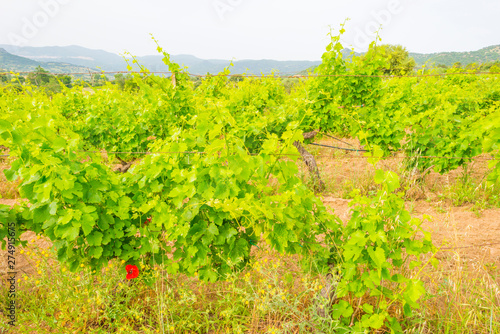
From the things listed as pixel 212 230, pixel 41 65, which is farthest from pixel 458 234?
pixel 41 65

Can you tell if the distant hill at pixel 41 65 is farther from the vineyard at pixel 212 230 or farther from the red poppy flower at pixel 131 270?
the red poppy flower at pixel 131 270

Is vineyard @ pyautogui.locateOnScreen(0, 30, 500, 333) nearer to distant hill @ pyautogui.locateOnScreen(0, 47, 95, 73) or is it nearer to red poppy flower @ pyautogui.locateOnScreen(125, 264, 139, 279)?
red poppy flower @ pyautogui.locateOnScreen(125, 264, 139, 279)

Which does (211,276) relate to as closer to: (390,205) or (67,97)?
(390,205)

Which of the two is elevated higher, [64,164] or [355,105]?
[355,105]

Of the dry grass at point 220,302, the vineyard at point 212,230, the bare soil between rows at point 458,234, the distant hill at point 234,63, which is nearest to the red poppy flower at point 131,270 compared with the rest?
the vineyard at point 212,230

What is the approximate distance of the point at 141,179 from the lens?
176cm

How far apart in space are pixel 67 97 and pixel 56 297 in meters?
4.57

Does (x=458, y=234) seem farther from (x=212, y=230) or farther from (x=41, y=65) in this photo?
(x=41, y=65)

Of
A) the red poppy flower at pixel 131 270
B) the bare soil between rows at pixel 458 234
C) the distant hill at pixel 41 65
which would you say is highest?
the distant hill at pixel 41 65

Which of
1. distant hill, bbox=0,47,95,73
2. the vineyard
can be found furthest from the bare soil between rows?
distant hill, bbox=0,47,95,73

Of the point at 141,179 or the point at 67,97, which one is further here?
the point at 67,97

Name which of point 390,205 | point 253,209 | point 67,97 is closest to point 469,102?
point 390,205

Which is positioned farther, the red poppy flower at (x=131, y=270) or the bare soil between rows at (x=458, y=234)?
the bare soil between rows at (x=458, y=234)

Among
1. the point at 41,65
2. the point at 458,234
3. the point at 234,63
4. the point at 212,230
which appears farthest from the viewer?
the point at 41,65
